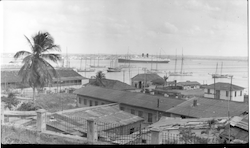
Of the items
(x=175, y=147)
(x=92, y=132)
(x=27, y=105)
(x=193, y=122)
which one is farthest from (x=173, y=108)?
(x=27, y=105)

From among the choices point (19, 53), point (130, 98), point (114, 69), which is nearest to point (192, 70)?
point (114, 69)

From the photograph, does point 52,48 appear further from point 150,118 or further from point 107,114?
point 150,118

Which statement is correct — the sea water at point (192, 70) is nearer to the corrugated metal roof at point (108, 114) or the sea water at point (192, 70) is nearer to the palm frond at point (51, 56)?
the palm frond at point (51, 56)

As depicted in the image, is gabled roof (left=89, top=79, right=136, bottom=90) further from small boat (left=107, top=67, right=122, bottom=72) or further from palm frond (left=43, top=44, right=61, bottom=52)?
palm frond (left=43, top=44, right=61, bottom=52)

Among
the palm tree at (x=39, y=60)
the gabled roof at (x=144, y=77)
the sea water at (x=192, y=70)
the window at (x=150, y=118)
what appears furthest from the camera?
the gabled roof at (x=144, y=77)

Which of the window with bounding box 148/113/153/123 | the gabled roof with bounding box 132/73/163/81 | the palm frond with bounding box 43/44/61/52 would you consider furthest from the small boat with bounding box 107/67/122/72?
the palm frond with bounding box 43/44/61/52

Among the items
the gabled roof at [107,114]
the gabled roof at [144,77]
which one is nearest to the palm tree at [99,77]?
the gabled roof at [144,77]
